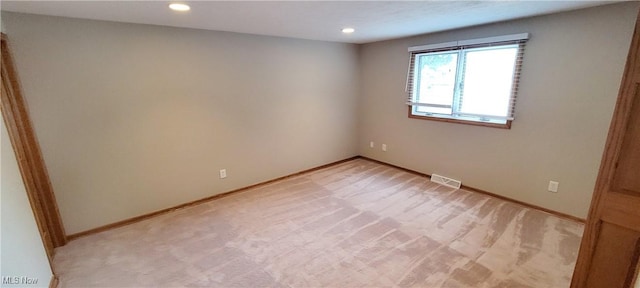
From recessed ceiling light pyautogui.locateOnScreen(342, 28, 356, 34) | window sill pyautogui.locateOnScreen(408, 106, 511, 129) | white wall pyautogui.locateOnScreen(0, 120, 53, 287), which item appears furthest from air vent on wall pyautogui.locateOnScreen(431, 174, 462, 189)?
white wall pyautogui.locateOnScreen(0, 120, 53, 287)

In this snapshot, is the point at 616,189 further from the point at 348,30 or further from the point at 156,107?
the point at 156,107

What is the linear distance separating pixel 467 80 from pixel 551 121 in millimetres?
1004

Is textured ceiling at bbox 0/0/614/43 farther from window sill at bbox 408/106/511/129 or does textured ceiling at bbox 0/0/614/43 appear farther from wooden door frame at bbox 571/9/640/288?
wooden door frame at bbox 571/9/640/288

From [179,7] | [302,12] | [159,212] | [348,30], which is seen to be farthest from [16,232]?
[348,30]

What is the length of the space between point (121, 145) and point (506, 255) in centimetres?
378

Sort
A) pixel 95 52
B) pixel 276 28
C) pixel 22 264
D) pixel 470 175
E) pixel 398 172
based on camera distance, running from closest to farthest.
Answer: pixel 22 264
pixel 95 52
pixel 276 28
pixel 470 175
pixel 398 172

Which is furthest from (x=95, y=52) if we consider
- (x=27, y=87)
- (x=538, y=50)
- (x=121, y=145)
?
(x=538, y=50)

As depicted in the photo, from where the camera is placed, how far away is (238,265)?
7.13 ft

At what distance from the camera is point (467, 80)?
3395mm

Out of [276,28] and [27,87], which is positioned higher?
[276,28]

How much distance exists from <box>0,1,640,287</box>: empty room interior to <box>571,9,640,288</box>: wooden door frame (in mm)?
22

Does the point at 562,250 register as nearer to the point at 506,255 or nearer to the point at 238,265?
the point at 506,255

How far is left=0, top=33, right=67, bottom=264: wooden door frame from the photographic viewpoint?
1988 millimetres

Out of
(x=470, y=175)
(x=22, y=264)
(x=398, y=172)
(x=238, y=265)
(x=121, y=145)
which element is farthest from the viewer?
(x=398, y=172)
